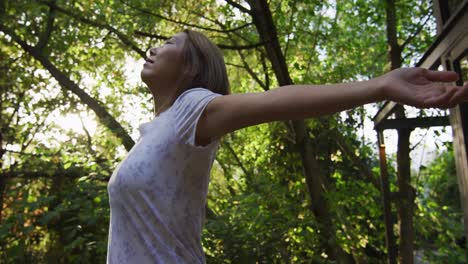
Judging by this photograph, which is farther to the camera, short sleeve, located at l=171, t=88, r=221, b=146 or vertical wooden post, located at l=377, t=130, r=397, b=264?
vertical wooden post, located at l=377, t=130, r=397, b=264

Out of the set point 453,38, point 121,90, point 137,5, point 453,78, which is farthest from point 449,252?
point 121,90

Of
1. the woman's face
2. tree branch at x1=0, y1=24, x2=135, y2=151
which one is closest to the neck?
the woman's face

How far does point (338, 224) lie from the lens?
5.36 m

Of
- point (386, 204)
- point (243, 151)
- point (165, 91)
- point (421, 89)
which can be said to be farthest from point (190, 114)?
point (243, 151)

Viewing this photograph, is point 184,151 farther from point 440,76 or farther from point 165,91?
point 440,76

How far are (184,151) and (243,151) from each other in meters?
7.50

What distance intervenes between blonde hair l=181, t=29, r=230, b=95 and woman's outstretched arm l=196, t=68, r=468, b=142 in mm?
248

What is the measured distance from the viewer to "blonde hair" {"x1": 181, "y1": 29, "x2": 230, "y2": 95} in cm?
116

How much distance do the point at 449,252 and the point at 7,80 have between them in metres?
5.98

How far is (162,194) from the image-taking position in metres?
0.99

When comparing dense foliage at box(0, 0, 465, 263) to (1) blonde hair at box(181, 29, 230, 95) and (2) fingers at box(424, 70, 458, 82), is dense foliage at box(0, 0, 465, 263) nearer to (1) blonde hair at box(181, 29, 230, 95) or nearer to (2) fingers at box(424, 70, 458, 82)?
(1) blonde hair at box(181, 29, 230, 95)

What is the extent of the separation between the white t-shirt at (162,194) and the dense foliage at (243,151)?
2.98m

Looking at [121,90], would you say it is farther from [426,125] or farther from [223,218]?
[426,125]

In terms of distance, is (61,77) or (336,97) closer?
(336,97)
